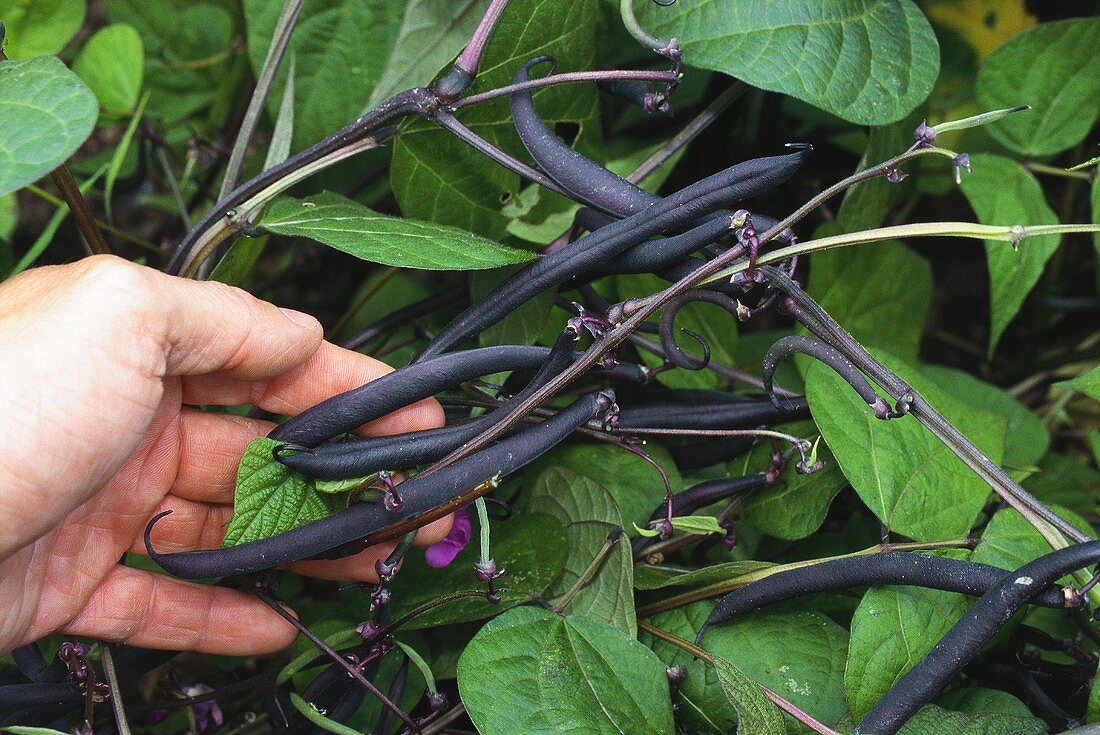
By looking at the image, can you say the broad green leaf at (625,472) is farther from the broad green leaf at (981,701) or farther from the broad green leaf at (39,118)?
the broad green leaf at (39,118)

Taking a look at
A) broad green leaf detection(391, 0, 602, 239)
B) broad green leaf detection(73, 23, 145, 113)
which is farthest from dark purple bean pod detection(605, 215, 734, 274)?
broad green leaf detection(73, 23, 145, 113)

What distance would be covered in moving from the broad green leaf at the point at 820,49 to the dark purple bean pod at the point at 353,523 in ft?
1.45

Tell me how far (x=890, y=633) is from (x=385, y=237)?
1.81ft

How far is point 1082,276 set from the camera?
4.83ft

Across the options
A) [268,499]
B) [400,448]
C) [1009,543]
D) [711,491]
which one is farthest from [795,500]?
[268,499]

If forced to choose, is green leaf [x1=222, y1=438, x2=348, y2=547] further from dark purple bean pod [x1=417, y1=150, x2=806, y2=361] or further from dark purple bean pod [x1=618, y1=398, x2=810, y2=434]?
dark purple bean pod [x1=618, y1=398, x2=810, y2=434]

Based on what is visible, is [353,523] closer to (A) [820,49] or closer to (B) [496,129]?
(B) [496,129]

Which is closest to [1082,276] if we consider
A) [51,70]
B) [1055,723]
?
[1055,723]

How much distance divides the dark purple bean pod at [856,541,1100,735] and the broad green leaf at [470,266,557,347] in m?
0.46

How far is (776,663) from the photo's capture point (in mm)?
805

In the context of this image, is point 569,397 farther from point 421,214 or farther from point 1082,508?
point 1082,508

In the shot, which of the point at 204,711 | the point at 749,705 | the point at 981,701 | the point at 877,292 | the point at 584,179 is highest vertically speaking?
the point at 584,179

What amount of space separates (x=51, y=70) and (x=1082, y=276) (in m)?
1.50

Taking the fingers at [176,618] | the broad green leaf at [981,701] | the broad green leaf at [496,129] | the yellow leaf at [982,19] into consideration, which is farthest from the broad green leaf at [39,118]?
the yellow leaf at [982,19]
